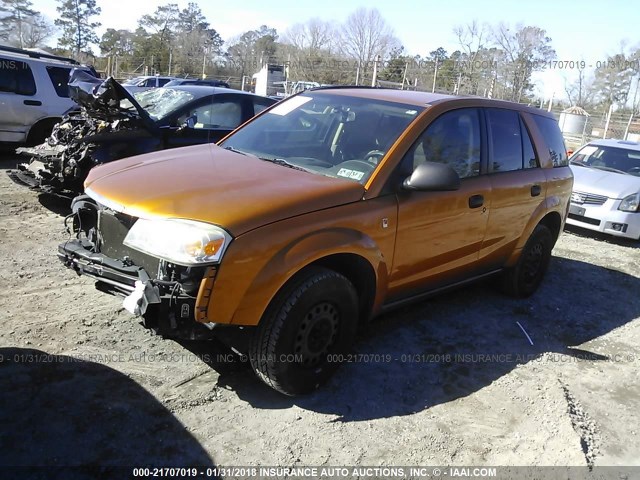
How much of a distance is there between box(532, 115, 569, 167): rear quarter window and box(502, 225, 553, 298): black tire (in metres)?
0.73

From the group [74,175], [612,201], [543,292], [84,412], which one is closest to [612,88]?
[612,201]

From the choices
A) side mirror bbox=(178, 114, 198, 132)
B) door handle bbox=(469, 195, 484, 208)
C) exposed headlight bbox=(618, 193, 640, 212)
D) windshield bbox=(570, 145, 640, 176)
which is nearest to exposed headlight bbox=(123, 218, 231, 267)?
door handle bbox=(469, 195, 484, 208)

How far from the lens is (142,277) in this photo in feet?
9.19

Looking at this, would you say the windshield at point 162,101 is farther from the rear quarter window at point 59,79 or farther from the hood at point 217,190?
the hood at point 217,190

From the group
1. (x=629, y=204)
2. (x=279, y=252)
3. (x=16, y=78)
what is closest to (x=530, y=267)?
(x=279, y=252)

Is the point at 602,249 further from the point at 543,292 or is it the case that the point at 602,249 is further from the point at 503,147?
the point at 503,147

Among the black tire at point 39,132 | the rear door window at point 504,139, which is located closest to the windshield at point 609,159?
the rear door window at point 504,139

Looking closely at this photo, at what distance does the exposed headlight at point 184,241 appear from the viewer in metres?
2.63

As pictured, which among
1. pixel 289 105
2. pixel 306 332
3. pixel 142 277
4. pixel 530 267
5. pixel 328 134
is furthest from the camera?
pixel 530 267

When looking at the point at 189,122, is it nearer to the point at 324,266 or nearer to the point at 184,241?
the point at 324,266

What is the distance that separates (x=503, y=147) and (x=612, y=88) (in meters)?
36.5

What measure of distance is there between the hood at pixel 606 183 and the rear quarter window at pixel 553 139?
300cm

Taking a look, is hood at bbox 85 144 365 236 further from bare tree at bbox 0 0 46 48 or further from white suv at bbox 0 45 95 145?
bare tree at bbox 0 0 46 48

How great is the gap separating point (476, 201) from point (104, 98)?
4.59 meters
